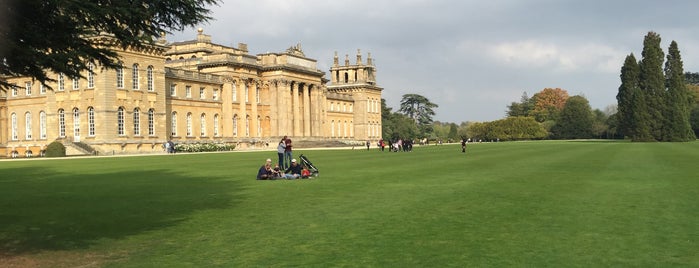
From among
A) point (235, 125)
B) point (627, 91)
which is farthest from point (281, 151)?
point (627, 91)

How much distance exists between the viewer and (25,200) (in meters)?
16.2

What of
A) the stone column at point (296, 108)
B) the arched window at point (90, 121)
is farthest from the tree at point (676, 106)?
the arched window at point (90, 121)

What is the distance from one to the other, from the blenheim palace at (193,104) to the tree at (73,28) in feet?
104

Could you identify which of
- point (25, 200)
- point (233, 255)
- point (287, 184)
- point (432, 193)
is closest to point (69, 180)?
point (25, 200)

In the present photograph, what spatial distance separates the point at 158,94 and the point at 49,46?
184 ft

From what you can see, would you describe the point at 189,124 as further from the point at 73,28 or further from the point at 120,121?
the point at 73,28

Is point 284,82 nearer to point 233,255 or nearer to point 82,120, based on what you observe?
point 82,120

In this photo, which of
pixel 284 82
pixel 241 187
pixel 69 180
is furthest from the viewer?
A: pixel 284 82

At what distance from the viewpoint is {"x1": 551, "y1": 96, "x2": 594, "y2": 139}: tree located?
13900 centimetres

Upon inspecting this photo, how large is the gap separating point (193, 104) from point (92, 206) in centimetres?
5942

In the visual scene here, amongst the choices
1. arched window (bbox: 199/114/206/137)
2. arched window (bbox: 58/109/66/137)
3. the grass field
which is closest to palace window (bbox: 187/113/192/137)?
arched window (bbox: 199/114/206/137)

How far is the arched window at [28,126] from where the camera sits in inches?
2475

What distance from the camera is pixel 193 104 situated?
72.7m

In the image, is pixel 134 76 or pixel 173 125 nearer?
pixel 134 76
